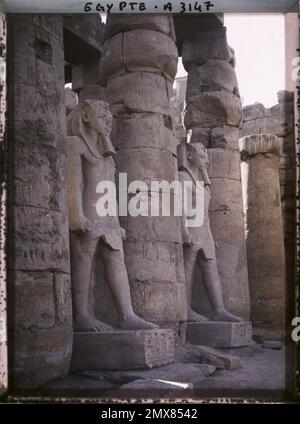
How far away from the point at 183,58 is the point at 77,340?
6.22m

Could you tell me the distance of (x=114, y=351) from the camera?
6070 mm

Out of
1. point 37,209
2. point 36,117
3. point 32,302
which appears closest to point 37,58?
point 36,117

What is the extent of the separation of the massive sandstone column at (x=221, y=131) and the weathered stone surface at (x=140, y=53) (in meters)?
2.38

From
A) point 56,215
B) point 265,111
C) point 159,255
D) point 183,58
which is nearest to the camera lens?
point 56,215

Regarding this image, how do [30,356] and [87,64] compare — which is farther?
[87,64]

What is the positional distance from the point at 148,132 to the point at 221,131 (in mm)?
2830

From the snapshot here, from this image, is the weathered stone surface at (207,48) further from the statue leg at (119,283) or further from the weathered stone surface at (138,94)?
the statue leg at (119,283)

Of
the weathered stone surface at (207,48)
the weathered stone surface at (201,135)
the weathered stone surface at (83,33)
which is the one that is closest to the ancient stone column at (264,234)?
the weathered stone surface at (201,135)

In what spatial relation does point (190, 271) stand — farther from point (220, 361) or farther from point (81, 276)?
point (81, 276)

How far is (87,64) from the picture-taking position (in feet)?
33.1

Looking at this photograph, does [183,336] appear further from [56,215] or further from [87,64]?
[87,64]
